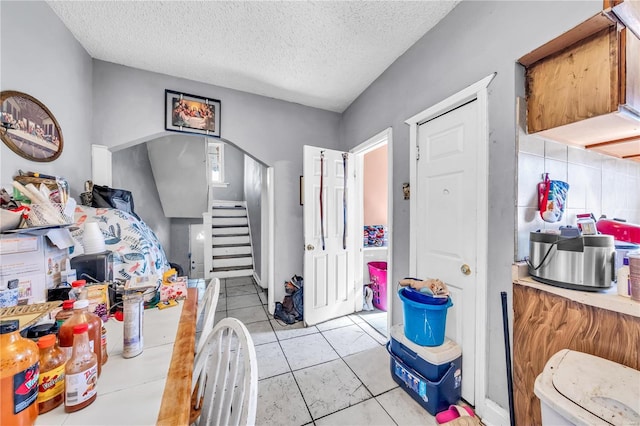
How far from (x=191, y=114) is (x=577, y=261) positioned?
312 centimetres

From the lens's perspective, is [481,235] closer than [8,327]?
No

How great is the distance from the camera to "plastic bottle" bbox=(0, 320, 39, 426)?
20.1 inches

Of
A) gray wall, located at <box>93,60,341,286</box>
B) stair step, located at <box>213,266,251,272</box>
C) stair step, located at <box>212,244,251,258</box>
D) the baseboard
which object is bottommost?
the baseboard

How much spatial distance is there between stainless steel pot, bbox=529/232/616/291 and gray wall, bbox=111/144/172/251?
378 centimetres

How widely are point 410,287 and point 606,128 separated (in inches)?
52.8

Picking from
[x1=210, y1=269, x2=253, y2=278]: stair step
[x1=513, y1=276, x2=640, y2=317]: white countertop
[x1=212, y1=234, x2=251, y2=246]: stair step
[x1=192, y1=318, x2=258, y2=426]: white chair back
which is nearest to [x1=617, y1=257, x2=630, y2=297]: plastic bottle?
[x1=513, y1=276, x2=640, y2=317]: white countertop

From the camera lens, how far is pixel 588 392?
2.45 feet

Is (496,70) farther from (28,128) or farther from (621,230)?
(28,128)

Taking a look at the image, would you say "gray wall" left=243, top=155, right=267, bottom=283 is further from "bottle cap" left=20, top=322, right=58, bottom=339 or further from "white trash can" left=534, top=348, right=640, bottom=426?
"white trash can" left=534, top=348, right=640, bottom=426

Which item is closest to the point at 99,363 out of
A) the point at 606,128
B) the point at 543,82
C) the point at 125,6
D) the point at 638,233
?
the point at 125,6

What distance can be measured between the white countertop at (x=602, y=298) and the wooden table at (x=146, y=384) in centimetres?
156

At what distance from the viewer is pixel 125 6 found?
62.0 inches

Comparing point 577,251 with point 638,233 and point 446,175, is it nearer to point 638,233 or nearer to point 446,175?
point 638,233

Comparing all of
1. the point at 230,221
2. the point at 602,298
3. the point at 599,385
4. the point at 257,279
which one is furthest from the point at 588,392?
the point at 230,221
